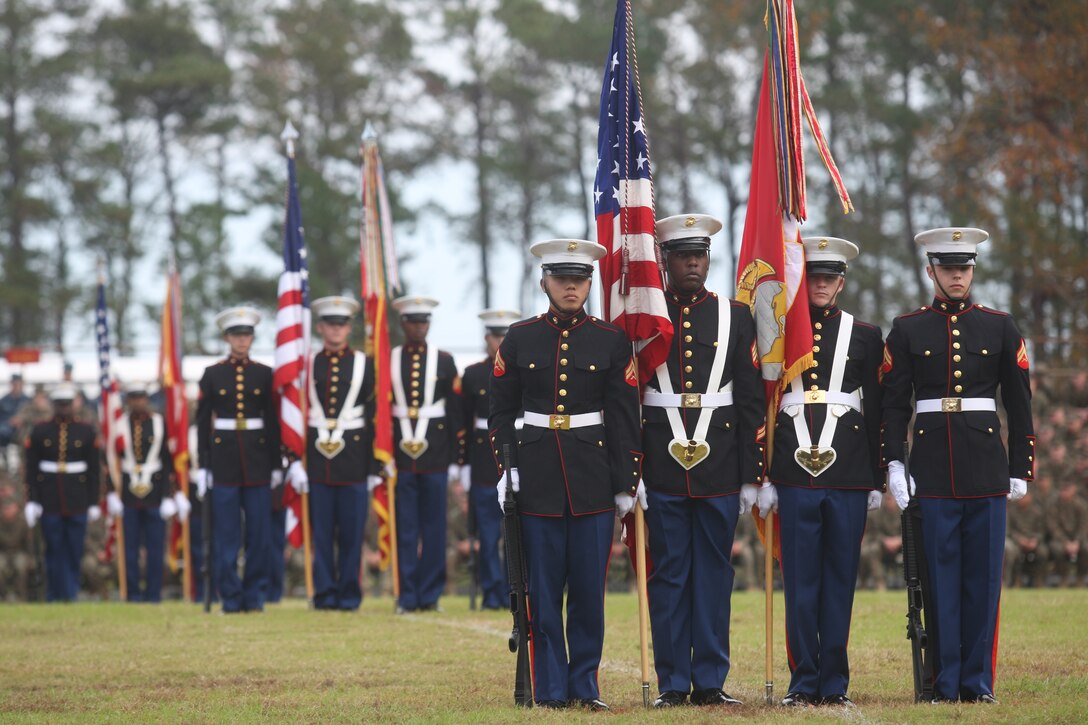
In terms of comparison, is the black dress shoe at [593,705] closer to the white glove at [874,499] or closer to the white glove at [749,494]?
the white glove at [749,494]

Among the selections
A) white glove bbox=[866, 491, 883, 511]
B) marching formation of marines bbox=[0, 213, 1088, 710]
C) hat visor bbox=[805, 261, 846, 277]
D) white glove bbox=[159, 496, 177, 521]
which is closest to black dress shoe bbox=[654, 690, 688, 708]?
marching formation of marines bbox=[0, 213, 1088, 710]

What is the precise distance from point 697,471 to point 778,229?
1506 millimetres

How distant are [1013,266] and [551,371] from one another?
20578mm

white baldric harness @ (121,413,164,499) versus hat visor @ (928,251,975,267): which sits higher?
hat visor @ (928,251,975,267)

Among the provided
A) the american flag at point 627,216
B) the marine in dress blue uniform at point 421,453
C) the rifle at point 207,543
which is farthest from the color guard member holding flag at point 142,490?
the american flag at point 627,216

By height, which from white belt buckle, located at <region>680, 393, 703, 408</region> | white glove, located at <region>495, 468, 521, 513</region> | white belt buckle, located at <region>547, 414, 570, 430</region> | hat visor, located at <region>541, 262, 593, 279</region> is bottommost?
white glove, located at <region>495, 468, 521, 513</region>

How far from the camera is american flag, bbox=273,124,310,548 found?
13.1m

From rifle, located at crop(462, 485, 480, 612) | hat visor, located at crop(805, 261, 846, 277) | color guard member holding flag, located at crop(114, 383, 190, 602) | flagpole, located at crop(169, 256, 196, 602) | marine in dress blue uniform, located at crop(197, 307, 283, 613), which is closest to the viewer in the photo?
hat visor, located at crop(805, 261, 846, 277)

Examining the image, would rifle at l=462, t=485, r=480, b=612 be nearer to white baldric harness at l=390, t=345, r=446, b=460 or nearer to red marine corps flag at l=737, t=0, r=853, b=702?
white baldric harness at l=390, t=345, r=446, b=460

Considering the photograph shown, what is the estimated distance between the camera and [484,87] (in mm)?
35125

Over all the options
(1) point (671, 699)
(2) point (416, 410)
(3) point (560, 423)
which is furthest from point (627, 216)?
(2) point (416, 410)

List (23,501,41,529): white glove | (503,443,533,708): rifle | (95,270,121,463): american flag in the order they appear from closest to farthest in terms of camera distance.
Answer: (503,443,533,708): rifle
(23,501,41,529): white glove
(95,270,121,463): american flag

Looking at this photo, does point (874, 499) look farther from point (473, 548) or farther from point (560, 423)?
point (473, 548)

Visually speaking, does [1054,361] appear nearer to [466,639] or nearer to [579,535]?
[466,639]
